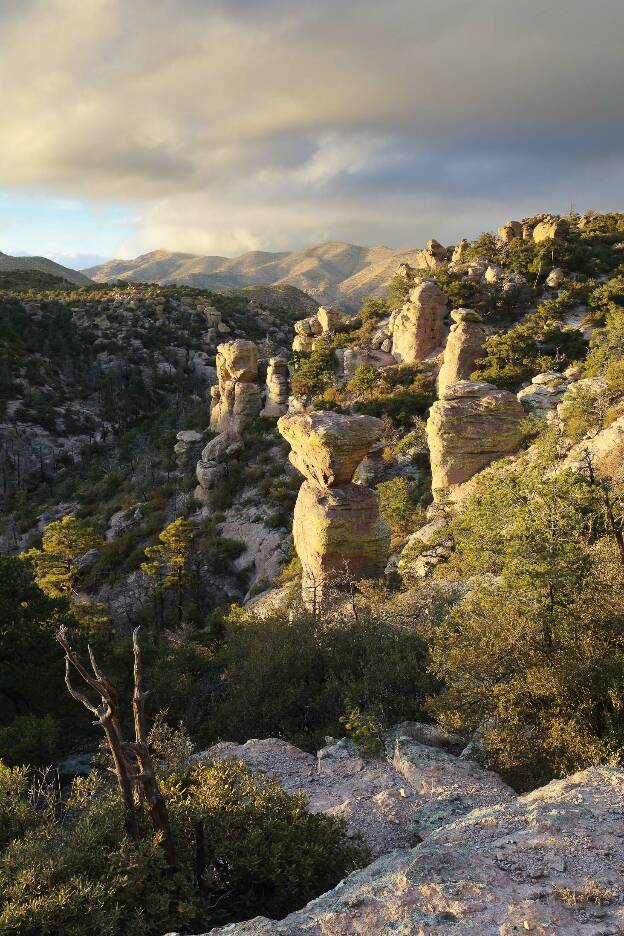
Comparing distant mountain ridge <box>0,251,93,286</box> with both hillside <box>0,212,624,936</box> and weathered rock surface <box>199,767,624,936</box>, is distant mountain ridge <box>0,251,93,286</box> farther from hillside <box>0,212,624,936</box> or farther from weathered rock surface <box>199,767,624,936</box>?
weathered rock surface <box>199,767,624,936</box>

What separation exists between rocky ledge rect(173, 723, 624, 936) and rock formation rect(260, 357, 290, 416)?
3160cm

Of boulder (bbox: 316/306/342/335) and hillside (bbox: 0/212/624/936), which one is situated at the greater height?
boulder (bbox: 316/306/342/335)

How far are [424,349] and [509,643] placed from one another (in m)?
32.2

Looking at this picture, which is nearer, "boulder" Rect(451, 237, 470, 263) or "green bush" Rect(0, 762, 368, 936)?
"green bush" Rect(0, 762, 368, 936)

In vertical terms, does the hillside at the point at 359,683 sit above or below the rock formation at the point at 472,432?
below

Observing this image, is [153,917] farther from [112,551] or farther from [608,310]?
[608,310]

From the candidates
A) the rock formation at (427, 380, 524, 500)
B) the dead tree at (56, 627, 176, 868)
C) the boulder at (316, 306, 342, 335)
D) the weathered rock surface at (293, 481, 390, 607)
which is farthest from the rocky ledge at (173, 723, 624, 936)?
the boulder at (316, 306, 342, 335)

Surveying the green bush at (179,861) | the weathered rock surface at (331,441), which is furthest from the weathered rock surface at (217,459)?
the green bush at (179,861)

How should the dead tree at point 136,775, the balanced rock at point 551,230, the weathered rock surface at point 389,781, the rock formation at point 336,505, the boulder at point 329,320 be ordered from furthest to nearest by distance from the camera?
the boulder at point 329,320
the balanced rock at point 551,230
the rock formation at point 336,505
the weathered rock surface at point 389,781
the dead tree at point 136,775

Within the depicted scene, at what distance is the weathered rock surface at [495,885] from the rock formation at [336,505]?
9.84 m

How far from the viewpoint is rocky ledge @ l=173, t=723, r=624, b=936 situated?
404 centimetres

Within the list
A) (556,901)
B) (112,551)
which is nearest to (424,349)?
(112,551)

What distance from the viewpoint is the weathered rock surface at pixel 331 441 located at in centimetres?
A: 1459

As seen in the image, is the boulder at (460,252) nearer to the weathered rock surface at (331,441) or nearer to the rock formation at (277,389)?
the rock formation at (277,389)
